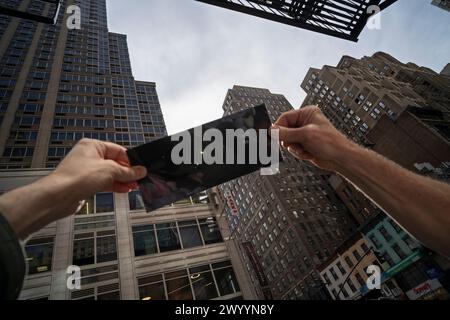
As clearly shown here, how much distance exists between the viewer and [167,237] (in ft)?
57.9

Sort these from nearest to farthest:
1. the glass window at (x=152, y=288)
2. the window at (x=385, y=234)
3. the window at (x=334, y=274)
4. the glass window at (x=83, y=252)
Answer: the glass window at (x=152, y=288)
the glass window at (x=83, y=252)
the window at (x=385, y=234)
the window at (x=334, y=274)

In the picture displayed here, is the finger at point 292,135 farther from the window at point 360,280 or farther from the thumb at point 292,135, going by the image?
the window at point 360,280

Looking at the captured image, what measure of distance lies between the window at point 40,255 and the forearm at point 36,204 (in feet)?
55.2

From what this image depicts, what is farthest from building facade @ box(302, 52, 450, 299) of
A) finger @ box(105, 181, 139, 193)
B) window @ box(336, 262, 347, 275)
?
finger @ box(105, 181, 139, 193)

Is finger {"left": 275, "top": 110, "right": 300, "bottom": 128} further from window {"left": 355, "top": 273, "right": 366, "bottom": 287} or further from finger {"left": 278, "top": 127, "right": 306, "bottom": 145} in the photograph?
window {"left": 355, "top": 273, "right": 366, "bottom": 287}

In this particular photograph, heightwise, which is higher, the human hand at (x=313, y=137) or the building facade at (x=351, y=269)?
the human hand at (x=313, y=137)

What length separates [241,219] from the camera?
9631 centimetres

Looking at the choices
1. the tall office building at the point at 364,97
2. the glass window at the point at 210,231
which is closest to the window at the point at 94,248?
the glass window at the point at 210,231

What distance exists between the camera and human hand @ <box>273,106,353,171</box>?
6.00 feet

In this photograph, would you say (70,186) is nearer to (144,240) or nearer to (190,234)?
(144,240)

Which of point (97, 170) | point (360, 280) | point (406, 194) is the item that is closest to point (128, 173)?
point (97, 170)

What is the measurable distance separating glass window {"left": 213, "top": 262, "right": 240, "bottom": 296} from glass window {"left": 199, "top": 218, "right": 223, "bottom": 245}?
6.64ft

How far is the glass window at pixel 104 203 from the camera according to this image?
17.8 m

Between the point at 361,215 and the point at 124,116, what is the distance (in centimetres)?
7065
